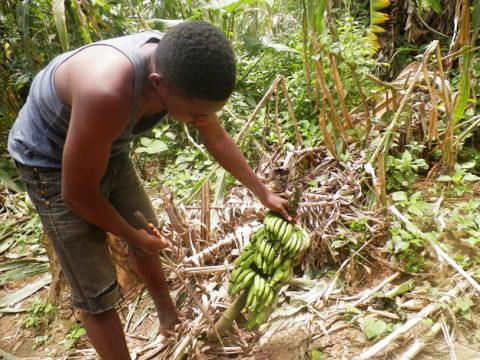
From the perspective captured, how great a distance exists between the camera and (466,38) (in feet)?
7.19

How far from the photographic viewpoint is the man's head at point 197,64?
1090 millimetres

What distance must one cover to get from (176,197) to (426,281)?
201cm

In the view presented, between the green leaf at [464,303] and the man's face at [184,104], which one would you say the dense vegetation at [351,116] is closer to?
the green leaf at [464,303]

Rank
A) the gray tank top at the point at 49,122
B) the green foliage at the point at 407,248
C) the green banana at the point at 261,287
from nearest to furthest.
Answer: the gray tank top at the point at 49,122, the green banana at the point at 261,287, the green foliage at the point at 407,248

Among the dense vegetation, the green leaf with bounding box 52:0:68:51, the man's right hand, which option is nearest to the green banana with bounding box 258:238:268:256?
the man's right hand

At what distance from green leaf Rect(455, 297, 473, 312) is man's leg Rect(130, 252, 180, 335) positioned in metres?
1.50

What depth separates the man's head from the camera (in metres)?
1.09

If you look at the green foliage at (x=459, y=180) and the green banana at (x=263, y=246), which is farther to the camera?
the green foliage at (x=459, y=180)

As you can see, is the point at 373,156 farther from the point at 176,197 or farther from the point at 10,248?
the point at 10,248

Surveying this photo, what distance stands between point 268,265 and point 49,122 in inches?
43.6

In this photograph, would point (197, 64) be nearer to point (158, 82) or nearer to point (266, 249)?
point (158, 82)

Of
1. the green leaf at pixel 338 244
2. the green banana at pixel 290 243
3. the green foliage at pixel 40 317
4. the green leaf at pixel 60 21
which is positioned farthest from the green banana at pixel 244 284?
the green leaf at pixel 60 21

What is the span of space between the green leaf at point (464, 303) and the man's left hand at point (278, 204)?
0.87 meters

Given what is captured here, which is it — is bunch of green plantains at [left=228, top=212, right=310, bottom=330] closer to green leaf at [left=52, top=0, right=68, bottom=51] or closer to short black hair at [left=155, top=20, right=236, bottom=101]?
short black hair at [left=155, top=20, right=236, bottom=101]
